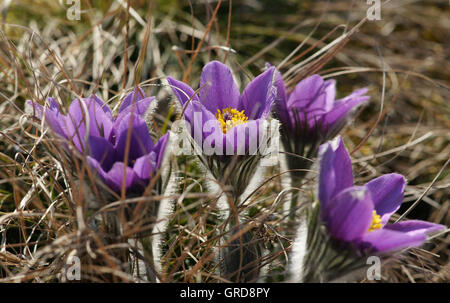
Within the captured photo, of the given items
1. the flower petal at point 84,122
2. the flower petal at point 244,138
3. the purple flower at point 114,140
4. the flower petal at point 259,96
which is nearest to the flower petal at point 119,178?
the purple flower at point 114,140

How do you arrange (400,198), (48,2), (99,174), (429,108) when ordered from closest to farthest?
(99,174) < (400,198) < (429,108) < (48,2)

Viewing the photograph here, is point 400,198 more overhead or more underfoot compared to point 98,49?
more underfoot

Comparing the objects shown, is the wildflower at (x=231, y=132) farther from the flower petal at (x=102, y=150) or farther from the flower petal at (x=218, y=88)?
the flower petal at (x=102, y=150)

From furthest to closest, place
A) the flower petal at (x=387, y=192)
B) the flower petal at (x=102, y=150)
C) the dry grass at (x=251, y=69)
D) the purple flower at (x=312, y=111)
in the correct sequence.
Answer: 1. the dry grass at (x=251, y=69)
2. the purple flower at (x=312, y=111)
3. the flower petal at (x=387, y=192)
4. the flower petal at (x=102, y=150)
